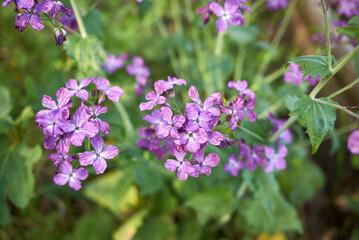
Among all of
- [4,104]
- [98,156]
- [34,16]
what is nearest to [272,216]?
[98,156]

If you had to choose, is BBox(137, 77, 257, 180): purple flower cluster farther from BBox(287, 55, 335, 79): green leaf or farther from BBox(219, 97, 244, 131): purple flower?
BBox(287, 55, 335, 79): green leaf

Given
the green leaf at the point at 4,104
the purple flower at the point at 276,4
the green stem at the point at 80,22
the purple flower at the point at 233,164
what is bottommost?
the purple flower at the point at 233,164

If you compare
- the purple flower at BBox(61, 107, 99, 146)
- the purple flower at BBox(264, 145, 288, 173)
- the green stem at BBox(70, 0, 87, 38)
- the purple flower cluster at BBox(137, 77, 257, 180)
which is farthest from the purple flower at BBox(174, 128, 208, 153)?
the green stem at BBox(70, 0, 87, 38)

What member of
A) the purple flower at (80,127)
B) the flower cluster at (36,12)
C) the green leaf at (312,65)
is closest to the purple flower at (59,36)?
the flower cluster at (36,12)

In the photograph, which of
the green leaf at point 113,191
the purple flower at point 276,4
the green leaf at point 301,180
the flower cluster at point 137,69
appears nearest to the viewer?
the flower cluster at point 137,69

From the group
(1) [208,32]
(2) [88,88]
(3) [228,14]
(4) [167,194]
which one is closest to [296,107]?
(3) [228,14]

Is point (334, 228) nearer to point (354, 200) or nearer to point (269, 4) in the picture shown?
point (354, 200)

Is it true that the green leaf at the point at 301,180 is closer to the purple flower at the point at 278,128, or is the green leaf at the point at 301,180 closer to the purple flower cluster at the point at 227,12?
the purple flower at the point at 278,128
